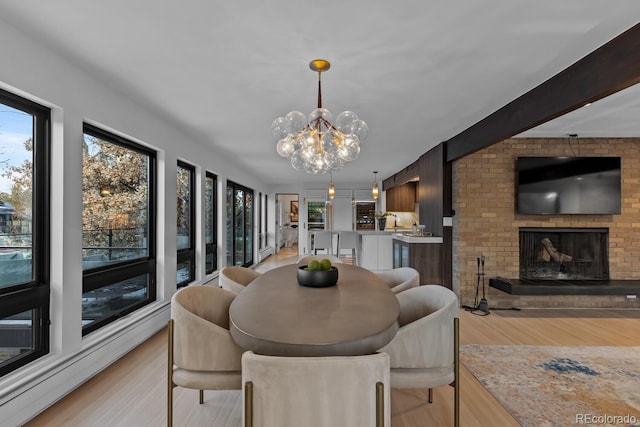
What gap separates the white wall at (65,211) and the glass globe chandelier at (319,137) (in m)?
1.49

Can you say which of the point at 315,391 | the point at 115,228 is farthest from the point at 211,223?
the point at 315,391

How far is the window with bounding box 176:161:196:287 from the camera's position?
4.73 metres

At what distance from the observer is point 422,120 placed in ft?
13.5

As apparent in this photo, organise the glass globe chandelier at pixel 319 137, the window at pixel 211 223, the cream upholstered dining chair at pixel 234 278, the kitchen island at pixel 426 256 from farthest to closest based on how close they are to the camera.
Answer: the window at pixel 211 223
the kitchen island at pixel 426 256
the cream upholstered dining chair at pixel 234 278
the glass globe chandelier at pixel 319 137

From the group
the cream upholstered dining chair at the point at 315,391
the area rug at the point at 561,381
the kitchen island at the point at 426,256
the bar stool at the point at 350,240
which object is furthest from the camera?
the bar stool at the point at 350,240

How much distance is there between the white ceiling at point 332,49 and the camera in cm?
192

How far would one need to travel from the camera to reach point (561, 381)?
8.96 ft

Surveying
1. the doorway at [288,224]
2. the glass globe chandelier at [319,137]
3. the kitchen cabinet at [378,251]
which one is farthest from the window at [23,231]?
the doorway at [288,224]

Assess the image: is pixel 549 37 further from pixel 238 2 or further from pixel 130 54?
pixel 130 54

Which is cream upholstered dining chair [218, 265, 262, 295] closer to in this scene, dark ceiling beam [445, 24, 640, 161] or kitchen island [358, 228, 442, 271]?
dark ceiling beam [445, 24, 640, 161]

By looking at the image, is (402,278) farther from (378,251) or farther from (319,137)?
(378,251)

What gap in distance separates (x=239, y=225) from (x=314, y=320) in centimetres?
658

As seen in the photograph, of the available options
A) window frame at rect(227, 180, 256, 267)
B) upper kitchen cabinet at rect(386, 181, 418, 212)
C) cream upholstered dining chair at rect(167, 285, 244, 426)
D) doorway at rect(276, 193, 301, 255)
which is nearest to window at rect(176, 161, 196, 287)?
window frame at rect(227, 180, 256, 267)

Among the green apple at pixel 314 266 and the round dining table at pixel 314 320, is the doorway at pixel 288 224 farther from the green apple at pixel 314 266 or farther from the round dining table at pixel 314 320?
the round dining table at pixel 314 320
